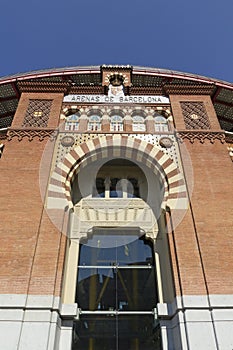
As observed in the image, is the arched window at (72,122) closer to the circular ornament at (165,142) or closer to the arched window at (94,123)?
the arched window at (94,123)

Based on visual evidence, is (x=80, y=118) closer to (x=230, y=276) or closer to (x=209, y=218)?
(x=209, y=218)

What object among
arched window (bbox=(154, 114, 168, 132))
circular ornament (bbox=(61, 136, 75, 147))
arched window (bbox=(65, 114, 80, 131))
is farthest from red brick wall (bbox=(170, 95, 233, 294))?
arched window (bbox=(65, 114, 80, 131))

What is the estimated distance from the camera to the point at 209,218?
618cm

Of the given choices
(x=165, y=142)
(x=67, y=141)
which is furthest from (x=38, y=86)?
(x=165, y=142)

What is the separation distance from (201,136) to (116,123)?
258 centimetres

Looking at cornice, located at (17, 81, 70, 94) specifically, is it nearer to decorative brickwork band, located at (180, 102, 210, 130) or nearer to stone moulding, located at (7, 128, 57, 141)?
stone moulding, located at (7, 128, 57, 141)

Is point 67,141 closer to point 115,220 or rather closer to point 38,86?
point 115,220

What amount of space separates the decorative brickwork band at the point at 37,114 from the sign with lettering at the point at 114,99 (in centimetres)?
72

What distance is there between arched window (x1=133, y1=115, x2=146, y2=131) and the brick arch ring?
2.20 feet

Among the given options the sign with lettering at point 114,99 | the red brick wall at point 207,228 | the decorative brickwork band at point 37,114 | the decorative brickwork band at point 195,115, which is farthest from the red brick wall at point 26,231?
the decorative brickwork band at point 195,115

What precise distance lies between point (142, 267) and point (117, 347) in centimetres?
179

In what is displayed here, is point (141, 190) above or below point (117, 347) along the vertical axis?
above

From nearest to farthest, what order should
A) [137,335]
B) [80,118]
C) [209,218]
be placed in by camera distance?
[137,335] → [209,218] → [80,118]

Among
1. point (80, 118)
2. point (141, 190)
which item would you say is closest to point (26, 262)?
point (141, 190)
